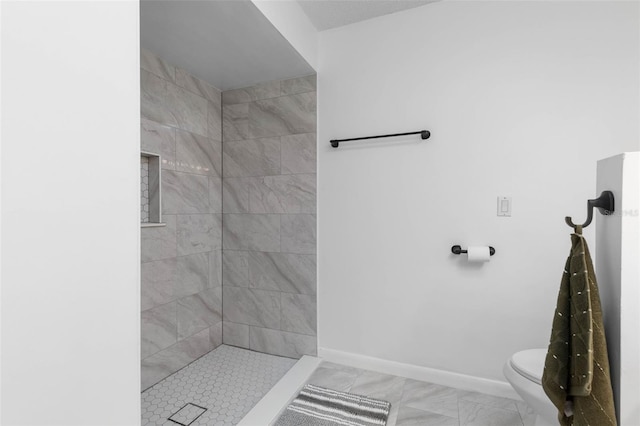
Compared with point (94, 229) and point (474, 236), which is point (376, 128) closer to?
point (474, 236)

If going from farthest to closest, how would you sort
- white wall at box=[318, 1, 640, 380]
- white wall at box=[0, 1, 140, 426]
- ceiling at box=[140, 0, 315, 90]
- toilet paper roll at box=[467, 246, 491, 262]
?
toilet paper roll at box=[467, 246, 491, 262], white wall at box=[318, 1, 640, 380], ceiling at box=[140, 0, 315, 90], white wall at box=[0, 1, 140, 426]

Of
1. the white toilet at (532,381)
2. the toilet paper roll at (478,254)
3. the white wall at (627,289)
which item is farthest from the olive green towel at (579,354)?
the toilet paper roll at (478,254)

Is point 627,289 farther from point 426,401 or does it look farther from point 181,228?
point 181,228

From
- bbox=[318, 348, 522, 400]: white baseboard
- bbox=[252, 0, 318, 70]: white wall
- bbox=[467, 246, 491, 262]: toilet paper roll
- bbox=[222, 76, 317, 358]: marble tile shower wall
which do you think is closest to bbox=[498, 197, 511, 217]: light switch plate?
bbox=[467, 246, 491, 262]: toilet paper roll

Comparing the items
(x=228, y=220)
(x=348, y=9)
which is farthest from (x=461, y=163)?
(x=228, y=220)

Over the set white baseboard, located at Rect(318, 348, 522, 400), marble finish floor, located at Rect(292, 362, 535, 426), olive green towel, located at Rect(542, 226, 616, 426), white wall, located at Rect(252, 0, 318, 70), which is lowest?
marble finish floor, located at Rect(292, 362, 535, 426)

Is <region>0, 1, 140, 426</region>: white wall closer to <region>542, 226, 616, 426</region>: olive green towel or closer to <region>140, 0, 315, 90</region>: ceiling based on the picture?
<region>140, 0, 315, 90</region>: ceiling

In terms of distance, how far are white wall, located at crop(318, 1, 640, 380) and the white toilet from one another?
1.50ft

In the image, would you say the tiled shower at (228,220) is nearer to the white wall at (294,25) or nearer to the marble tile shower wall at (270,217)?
the marble tile shower wall at (270,217)

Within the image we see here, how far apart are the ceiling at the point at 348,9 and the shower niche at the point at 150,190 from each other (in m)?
1.32

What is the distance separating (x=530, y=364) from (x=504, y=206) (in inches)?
32.2

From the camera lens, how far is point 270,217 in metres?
2.27

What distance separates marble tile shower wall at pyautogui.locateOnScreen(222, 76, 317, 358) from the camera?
2.18 meters

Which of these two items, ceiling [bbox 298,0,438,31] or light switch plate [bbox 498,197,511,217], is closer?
light switch plate [bbox 498,197,511,217]
